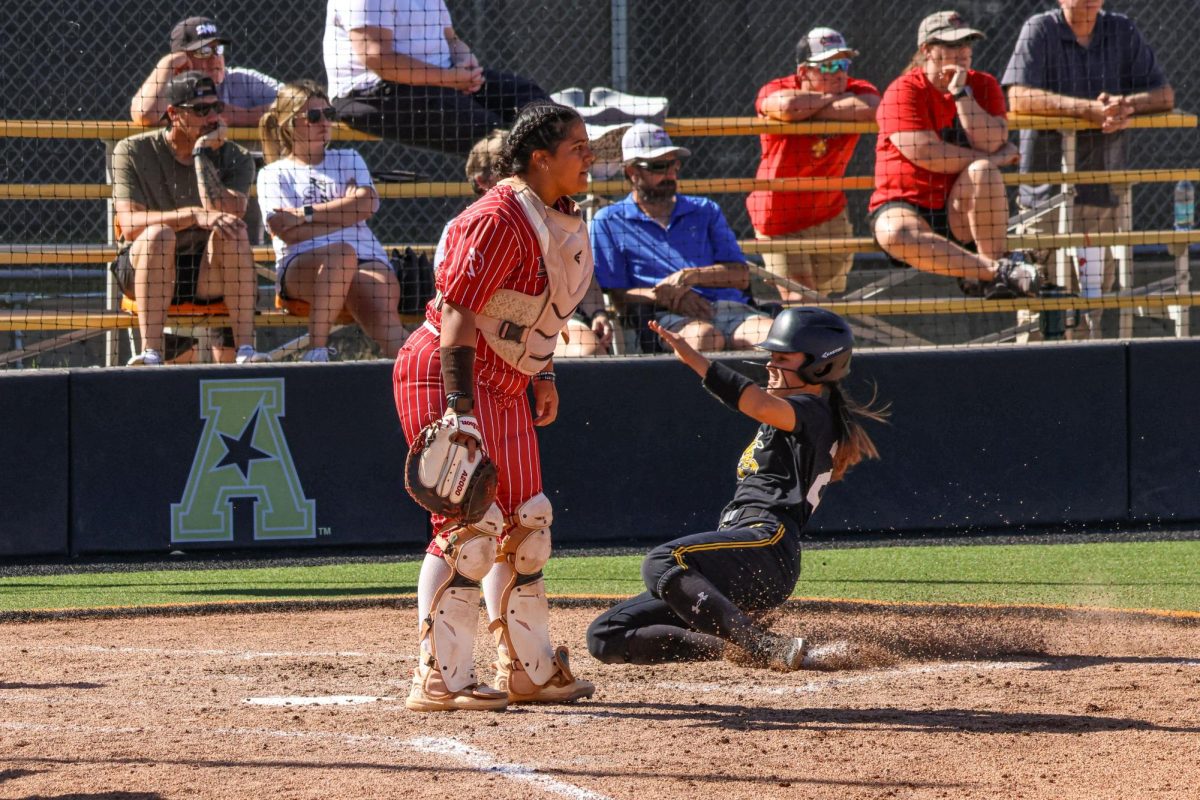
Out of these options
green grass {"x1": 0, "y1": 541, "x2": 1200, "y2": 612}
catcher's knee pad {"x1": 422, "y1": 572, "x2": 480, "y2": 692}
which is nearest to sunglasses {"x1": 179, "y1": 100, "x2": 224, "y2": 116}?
green grass {"x1": 0, "y1": 541, "x2": 1200, "y2": 612}

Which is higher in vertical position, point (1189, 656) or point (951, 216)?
point (951, 216)

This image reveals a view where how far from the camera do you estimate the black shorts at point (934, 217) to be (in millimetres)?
9727

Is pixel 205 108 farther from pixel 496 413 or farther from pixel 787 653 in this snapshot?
pixel 787 653

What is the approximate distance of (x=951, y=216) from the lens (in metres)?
9.70

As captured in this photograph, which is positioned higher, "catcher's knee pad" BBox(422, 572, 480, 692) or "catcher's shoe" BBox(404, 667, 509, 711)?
"catcher's knee pad" BBox(422, 572, 480, 692)

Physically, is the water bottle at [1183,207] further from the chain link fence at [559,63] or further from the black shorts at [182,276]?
the black shorts at [182,276]

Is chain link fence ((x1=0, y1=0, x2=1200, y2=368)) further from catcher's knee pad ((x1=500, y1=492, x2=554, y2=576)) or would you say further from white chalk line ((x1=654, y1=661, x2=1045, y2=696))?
catcher's knee pad ((x1=500, y1=492, x2=554, y2=576))

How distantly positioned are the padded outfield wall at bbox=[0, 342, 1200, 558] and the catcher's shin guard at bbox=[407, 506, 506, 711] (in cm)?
381

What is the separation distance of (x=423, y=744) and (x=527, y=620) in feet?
2.19

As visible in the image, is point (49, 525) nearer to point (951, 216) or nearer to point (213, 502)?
point (213, 502)

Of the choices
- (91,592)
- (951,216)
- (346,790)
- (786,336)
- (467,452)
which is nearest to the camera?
(346,790)

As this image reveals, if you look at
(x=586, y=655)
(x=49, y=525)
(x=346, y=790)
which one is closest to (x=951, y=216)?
(x=586, y=655)

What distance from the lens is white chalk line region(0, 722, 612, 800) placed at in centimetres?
371

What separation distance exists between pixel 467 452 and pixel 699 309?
4.84 m
